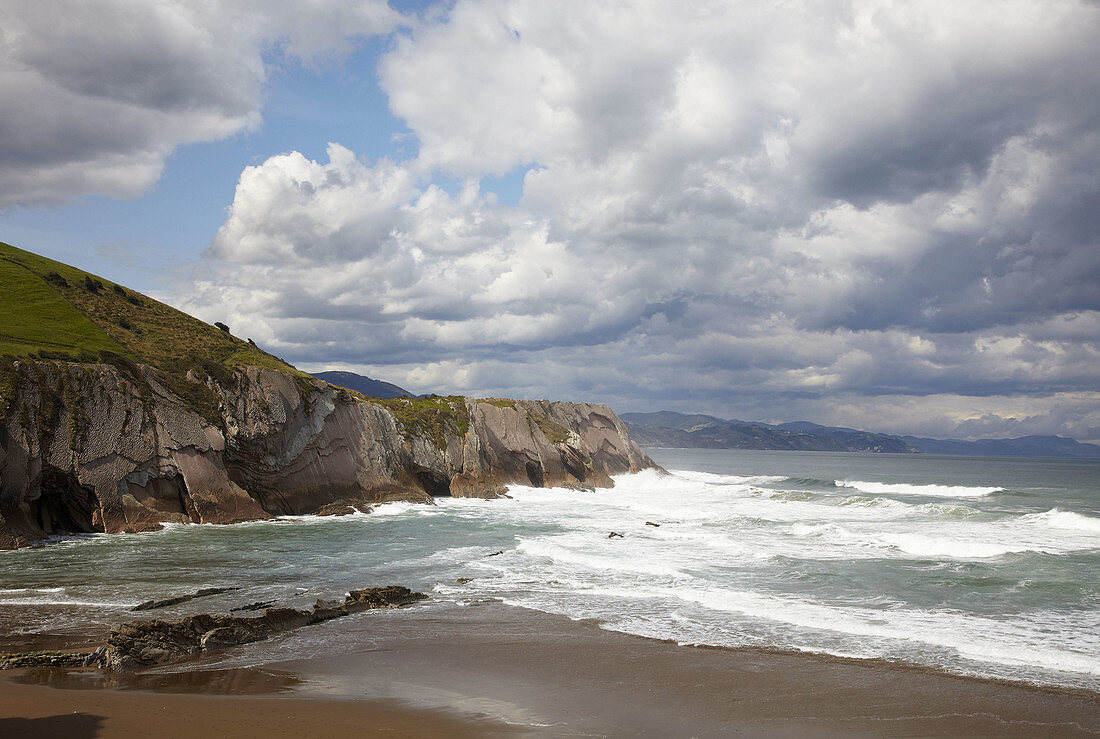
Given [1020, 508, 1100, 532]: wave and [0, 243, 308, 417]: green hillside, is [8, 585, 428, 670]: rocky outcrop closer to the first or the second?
[0, 243, 308, 417]: green hillside

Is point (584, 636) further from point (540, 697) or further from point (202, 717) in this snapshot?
point (202, 717)

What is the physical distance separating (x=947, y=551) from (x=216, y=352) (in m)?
44.0

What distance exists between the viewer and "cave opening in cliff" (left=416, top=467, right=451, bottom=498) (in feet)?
162

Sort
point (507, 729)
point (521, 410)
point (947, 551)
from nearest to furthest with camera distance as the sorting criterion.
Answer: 1. point (507, 729)
2. point (947, 551)
3. point (521, 410)

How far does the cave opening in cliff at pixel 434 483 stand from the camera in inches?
1943

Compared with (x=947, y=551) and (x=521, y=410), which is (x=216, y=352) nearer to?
(x=521, y=410)

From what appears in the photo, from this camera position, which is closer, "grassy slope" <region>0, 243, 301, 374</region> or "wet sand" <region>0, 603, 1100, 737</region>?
"wet sand" <region>0, 603, 1100, 737</region>

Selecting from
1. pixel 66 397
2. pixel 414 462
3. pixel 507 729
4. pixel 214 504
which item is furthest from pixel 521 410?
pixel 507 729

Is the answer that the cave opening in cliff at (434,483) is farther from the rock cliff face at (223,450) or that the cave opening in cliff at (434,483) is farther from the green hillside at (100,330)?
the green hillside at (100,330)

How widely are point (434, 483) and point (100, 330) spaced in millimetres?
24610

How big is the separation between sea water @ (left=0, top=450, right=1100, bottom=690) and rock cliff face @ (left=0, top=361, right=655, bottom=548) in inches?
104

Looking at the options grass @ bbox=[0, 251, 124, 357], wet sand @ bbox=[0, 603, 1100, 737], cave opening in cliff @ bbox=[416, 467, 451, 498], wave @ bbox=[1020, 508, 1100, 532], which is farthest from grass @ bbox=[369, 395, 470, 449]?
wave @ bbox=[1020, 508, 1100, 532]

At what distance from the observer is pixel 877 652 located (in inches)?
533

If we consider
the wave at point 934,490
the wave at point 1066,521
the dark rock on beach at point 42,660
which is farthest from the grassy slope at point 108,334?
the wave at point 934,490
